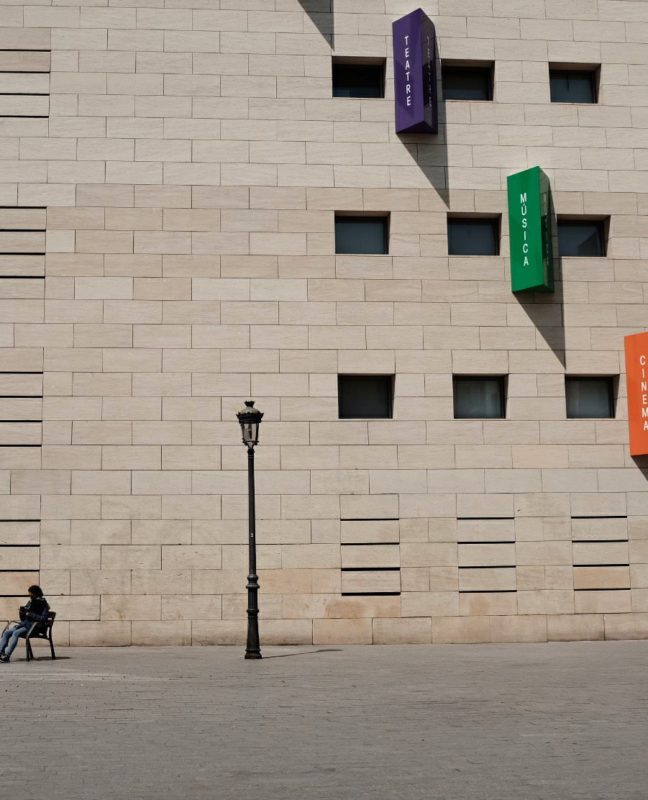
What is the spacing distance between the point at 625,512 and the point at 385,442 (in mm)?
5906

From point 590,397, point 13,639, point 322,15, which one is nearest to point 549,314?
point 590,397

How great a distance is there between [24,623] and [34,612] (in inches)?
11.6

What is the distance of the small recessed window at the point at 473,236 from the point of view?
25781 mm

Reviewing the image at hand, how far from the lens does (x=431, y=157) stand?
84.0 feet

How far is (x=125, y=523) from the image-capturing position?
77.1ft

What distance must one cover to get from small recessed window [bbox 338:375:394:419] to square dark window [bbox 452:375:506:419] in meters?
1.64

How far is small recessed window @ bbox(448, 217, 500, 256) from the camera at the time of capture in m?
25.8

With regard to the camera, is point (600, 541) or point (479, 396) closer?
point (600, 541)

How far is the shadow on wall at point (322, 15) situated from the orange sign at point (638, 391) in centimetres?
1031

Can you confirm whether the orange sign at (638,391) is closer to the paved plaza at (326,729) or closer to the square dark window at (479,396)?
the square dark window at (479,396)

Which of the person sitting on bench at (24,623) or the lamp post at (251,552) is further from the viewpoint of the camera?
the lamp post at (251,552)

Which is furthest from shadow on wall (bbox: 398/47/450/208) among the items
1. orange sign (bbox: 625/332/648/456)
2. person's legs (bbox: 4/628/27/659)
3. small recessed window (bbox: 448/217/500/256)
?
person's legs (bbox: 4/628/27/659)

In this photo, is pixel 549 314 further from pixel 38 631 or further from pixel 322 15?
pixel 38 631

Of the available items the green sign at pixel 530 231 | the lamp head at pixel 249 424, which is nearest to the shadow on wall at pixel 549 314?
the green sign at pixel 530 231
